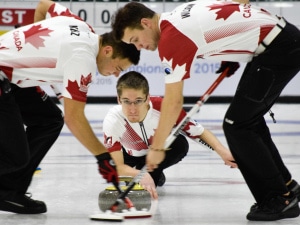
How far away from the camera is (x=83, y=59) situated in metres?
3.30

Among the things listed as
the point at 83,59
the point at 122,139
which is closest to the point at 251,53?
the point at 83,59

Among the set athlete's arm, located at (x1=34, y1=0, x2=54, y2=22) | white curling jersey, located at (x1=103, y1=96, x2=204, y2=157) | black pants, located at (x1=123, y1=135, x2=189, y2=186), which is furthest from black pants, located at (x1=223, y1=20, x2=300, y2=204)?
athlete's arm, located at (x1=34, y1=0, x2=54, y2=22)

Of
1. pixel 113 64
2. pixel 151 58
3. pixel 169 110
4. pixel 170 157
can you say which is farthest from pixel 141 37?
pixel 151 58

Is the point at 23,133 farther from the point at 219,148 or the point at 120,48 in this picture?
the point at 219,148

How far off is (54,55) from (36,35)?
0.60ft

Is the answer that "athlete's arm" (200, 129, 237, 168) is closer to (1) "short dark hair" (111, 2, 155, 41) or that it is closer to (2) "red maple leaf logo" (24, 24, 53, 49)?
(1) "short dark hair" (111, 2, 155, 41)

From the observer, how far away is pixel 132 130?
427 centimetres

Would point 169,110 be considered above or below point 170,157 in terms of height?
above

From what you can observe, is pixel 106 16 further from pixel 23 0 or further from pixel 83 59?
pixel 83 59

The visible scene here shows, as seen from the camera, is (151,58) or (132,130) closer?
(132,130)

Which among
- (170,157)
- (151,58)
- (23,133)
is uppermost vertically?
(23,133)

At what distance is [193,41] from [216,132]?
13.1 ft

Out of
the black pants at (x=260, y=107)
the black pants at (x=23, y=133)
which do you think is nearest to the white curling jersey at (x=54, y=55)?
the black pants at (x=23, y=133)

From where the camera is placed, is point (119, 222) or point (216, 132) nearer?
point (119, 222)
